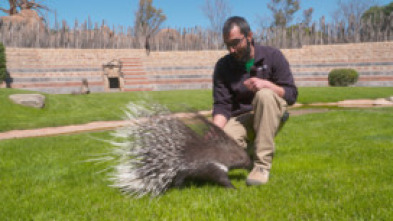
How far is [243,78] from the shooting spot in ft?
12.2

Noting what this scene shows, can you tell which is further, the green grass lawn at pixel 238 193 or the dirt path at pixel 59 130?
the dirt path at pixel 59 130

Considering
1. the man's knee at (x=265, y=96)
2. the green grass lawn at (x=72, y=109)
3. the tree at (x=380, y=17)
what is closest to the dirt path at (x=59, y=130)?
the green grass lawn at (x=72, y=109)

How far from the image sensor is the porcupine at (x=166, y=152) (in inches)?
112

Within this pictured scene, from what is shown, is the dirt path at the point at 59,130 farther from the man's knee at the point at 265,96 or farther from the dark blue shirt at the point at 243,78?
the man's knee at the point at 265,96

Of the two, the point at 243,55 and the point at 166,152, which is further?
the point at 243,55

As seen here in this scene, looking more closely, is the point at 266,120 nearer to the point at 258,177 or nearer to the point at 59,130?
the point at 258,177

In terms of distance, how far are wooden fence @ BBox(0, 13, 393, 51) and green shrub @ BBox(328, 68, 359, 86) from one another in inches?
287

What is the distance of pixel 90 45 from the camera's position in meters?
29.1

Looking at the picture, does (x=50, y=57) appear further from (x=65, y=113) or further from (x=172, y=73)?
(x=65, y=113)

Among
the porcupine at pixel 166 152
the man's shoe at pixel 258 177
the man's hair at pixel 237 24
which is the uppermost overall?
the man's hair at pixel 237 24

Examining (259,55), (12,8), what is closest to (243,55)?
(259,55)

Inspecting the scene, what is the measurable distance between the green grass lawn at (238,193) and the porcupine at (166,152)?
0.17 m

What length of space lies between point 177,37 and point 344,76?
659 inches

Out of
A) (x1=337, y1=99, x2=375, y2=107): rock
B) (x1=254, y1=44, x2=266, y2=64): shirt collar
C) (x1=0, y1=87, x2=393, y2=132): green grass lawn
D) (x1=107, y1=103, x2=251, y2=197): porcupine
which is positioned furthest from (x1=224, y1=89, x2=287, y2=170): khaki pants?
(x1=337, y1=99, x2=375, y2=107): rock
